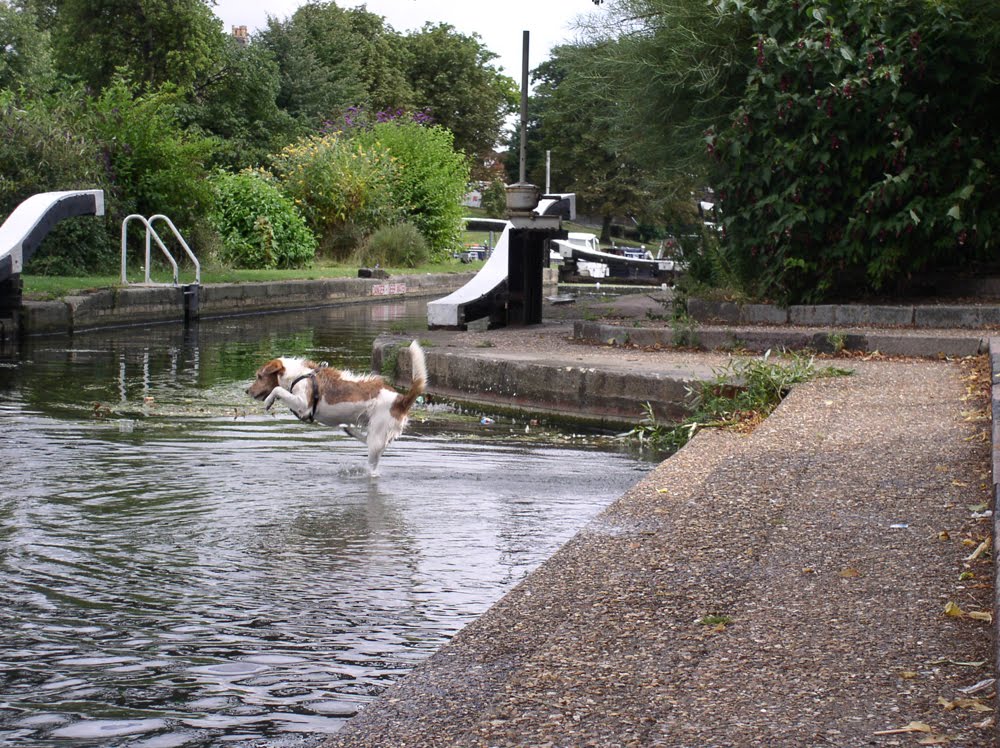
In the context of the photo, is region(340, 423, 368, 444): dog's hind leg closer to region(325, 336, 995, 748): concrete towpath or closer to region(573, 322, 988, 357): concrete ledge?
region(325, 336, 995, 748): concrete towpath

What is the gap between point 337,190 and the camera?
113ft

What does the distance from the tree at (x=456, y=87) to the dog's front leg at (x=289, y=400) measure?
72.5 m

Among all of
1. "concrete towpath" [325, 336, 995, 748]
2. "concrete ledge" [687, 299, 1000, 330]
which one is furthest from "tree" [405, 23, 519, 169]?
"concrete towpath" [325, 336, 995, 748]

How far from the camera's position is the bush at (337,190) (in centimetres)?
3459

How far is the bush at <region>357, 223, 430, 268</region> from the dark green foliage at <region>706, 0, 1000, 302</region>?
21.8 meters

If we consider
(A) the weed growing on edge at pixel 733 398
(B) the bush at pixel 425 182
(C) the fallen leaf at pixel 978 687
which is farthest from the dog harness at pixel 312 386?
(B) the bush at pixel 425 182

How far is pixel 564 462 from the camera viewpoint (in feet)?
30.0

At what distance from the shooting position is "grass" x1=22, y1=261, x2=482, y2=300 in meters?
19.3

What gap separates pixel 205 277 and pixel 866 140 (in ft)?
45.8

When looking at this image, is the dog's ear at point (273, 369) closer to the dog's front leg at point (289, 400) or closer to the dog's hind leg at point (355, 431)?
the dog's front leg at point (289, 400)

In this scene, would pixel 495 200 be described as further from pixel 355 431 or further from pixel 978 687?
pixel 978 687

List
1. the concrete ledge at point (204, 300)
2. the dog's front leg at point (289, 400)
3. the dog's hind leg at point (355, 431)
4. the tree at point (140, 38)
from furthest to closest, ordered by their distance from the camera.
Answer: the tree at point (140, 38), the concrete ledge at point (204, 300), the dog's hind leg at point (355, 431), the dog's front leg at point (289, 400)

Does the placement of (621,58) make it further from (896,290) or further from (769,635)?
(769,635)

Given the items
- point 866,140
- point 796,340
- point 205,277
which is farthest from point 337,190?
point 796,340
